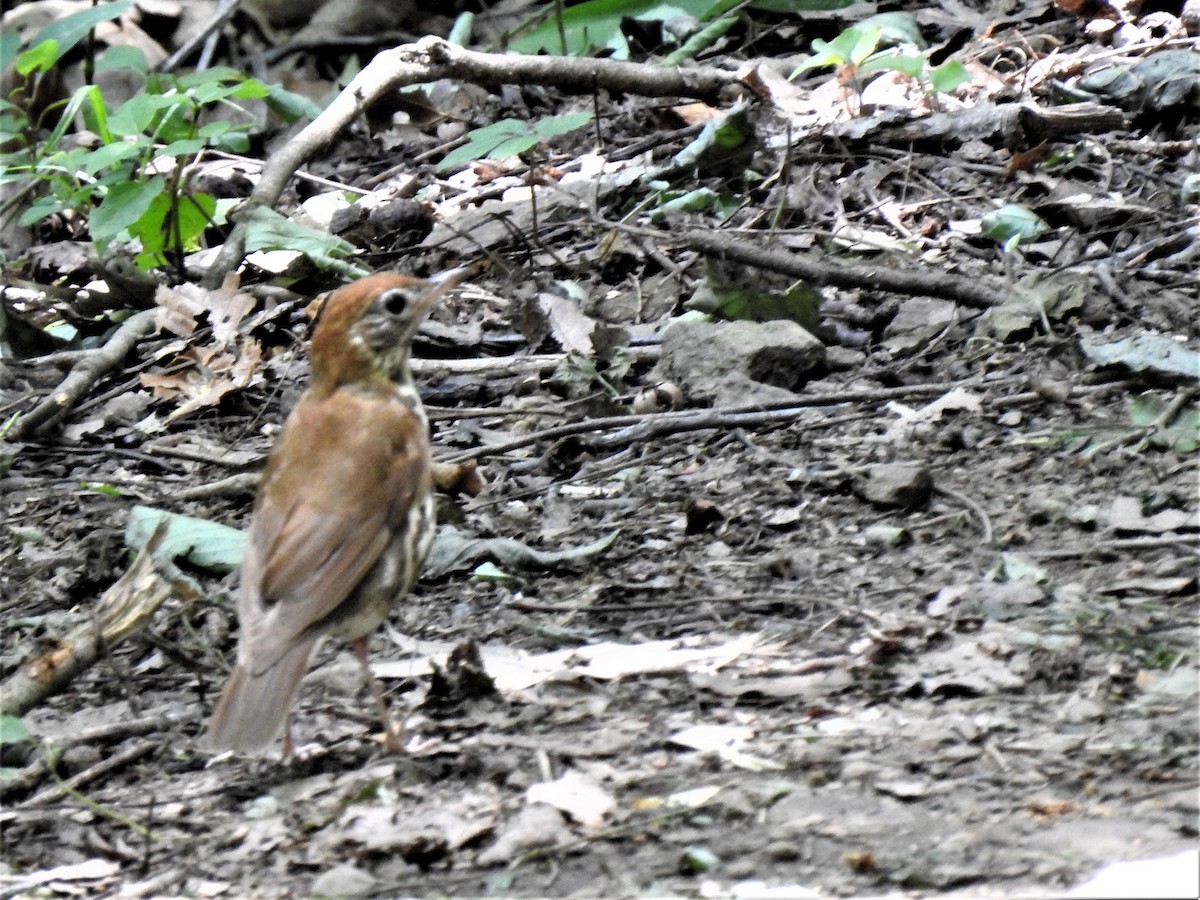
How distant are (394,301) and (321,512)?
0.73 meters

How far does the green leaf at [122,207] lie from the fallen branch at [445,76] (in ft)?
1.56

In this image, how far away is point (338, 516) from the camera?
13.0 feet

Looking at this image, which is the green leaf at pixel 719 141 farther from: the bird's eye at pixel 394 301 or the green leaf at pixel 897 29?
the bird's eye at pixel 394 301

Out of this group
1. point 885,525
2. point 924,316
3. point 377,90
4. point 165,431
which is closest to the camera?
point 885,525

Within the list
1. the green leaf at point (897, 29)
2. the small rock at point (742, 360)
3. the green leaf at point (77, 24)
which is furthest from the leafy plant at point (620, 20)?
the small rock at point (742, 360)

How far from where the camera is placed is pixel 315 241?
7109mm

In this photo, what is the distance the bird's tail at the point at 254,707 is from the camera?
352 centimetres

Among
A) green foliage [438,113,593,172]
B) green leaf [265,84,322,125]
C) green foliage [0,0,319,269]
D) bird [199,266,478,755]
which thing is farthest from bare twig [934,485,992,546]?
green leaf [265,84,322,125]

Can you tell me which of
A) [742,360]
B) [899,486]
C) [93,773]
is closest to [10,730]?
[93,773]

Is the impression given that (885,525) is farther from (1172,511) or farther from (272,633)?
(272,633)

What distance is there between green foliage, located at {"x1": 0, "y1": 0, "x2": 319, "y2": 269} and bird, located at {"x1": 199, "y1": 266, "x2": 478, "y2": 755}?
283cm

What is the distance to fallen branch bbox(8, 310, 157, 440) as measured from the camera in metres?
6.61

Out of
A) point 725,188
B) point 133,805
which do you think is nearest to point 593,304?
point 725,188

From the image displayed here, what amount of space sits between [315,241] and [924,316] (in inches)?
108
